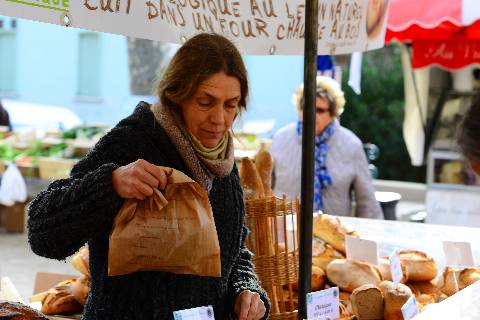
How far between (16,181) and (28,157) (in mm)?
734

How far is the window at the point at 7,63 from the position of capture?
16.1 meters

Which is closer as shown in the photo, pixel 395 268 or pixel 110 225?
pixel 110 225

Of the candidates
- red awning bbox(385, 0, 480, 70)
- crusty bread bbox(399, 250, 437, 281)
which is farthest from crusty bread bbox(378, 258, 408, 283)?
red awning bbox(385, 0, 480, 70)

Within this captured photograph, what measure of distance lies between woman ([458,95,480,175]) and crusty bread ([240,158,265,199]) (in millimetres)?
1213

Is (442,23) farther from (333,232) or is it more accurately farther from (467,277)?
(467,277)

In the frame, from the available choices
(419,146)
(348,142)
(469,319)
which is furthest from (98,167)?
(419,146)

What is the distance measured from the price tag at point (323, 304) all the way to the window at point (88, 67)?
13973 millimetres

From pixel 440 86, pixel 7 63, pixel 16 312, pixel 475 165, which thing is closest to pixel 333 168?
pixel 475 165

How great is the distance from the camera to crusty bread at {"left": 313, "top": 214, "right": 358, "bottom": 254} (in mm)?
3348

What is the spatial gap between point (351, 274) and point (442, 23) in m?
3.40

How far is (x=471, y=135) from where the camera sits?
5.28 ft

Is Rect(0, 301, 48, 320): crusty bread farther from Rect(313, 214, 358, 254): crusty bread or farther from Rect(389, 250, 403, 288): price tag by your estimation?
Rect(313, 214, 358, 254): crusty bread

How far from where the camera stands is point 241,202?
215cm

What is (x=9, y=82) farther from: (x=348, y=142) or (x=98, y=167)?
(x=98, y=167)
